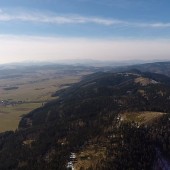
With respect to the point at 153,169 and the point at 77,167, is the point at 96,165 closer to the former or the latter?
the point at 77,167

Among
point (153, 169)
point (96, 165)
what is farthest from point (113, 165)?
point (153, 169)

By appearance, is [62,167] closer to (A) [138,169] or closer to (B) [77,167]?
(B) [77,167]

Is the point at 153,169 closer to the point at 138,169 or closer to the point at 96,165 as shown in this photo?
the point at 138,169

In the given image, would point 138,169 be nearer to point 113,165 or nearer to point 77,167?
point 113,165

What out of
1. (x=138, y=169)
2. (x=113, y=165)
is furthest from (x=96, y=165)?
(x=138, y=169)

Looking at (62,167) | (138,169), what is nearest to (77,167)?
(62,167)
